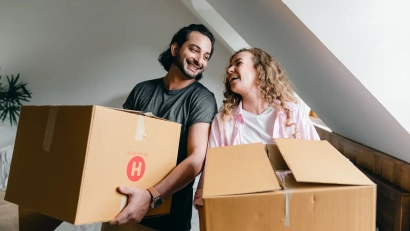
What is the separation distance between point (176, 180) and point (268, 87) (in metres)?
0.56

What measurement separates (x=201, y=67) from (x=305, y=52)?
0.46 meters

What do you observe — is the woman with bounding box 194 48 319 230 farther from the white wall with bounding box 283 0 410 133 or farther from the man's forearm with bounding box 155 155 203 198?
the white wall with bounding box 283 0 410 133

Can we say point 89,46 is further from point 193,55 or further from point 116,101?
point 193,55

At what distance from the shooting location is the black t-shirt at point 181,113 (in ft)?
4.35

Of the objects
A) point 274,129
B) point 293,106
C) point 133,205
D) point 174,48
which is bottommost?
point 133,205

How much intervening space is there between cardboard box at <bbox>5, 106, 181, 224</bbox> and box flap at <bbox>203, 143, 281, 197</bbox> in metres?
0.24

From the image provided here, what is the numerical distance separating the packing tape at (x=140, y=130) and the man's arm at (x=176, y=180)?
170mm

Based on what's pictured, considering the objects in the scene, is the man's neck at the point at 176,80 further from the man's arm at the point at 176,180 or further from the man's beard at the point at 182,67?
the man's arm at the point at 176,180

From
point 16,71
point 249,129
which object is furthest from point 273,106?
point 16,71

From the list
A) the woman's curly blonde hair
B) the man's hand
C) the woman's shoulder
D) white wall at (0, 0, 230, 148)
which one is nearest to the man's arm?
the man's hand

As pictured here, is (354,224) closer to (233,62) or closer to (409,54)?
(409,54)

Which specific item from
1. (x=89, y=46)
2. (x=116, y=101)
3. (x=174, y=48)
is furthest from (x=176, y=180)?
(x=89, y=46)

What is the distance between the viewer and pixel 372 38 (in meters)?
0.95

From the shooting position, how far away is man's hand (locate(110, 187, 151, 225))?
102 cm
